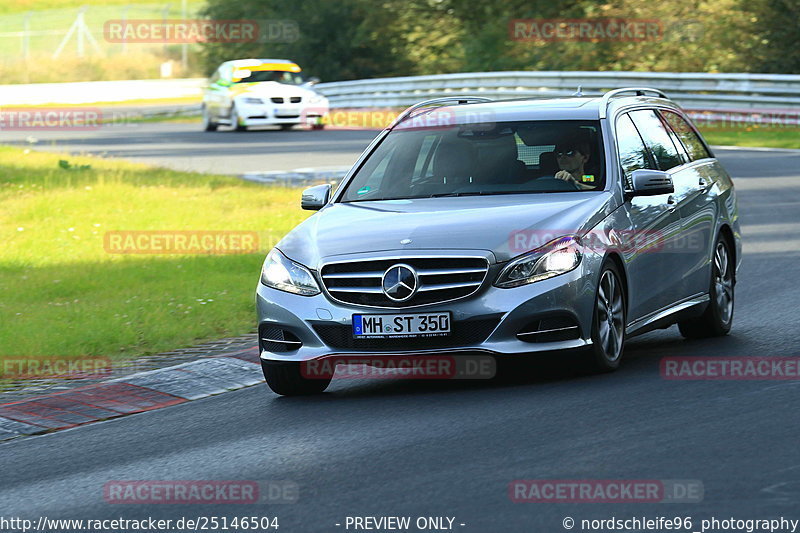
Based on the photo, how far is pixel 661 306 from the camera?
9555 mm

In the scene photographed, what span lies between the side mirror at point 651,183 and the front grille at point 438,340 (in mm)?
1492

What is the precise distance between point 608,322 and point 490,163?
55.7 inches

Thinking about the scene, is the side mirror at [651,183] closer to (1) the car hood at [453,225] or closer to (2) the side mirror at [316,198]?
(1) the car hood at [453,225]

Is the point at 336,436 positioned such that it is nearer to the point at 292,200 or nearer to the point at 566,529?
the point at 566,529

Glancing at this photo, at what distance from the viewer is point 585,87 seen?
113 ft

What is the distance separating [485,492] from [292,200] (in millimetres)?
13743

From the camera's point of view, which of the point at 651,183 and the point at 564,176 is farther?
the point at 564,176

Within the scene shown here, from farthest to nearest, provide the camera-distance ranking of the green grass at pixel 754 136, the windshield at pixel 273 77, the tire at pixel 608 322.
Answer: the windshield at pixel 273 77 → the green grass at pixel 754 136 → the tire at pixel 608 322

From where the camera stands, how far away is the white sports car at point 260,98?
3434cm

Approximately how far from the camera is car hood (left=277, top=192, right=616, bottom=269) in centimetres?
838

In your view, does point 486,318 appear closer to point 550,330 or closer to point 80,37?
point 550,330

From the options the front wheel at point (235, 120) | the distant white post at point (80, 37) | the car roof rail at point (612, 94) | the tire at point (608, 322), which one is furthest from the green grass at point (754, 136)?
the distant white post at point (80, 37)

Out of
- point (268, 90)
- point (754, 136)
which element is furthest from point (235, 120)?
point (754, 136)

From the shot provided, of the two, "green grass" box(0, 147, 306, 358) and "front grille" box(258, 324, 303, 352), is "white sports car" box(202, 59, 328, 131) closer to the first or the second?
"green grass" box(0, 147, 306, 358)
